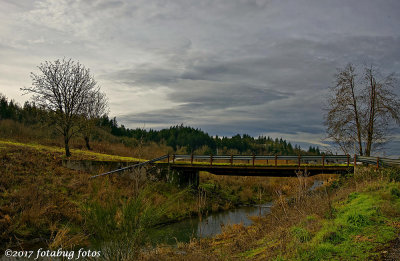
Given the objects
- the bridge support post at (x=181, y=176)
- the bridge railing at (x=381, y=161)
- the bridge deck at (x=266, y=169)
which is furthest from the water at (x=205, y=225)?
the bridge railing at (x=381, y=161)

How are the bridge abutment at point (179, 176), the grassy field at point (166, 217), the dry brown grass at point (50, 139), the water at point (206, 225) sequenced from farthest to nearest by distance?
the dry brown grass at point (50, 139), the bridge abutment at point (179, 176), the water at point (206, 225), the grassy field at point (166, 217)

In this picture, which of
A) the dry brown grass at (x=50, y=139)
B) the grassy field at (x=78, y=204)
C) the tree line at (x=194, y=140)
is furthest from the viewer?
the tree line at (x=194, y=140)

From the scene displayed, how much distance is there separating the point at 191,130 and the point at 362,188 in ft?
339

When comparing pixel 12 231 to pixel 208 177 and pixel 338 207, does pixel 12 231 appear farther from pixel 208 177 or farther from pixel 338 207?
pixel 208 177

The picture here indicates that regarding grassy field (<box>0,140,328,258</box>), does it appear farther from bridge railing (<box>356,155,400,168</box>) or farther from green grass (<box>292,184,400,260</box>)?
bridge railing (<box>356,155,400,168</box>)

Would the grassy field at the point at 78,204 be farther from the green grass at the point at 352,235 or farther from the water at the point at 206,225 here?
the green grass at the point at 352,235

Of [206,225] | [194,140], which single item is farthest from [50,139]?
[194,140]

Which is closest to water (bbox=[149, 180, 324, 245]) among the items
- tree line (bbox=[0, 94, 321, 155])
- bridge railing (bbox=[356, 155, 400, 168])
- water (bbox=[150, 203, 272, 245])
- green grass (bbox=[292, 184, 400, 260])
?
water (bbox=[150, 203, 272, 245])

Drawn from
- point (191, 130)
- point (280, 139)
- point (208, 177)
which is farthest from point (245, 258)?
point (280, 139)

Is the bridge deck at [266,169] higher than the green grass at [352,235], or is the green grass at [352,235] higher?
the bridge deck at [266,169]

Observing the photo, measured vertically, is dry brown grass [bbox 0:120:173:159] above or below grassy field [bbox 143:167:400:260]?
above

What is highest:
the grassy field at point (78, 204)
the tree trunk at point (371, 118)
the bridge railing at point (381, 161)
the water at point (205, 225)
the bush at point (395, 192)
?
the tree trunk at point (371, 118)

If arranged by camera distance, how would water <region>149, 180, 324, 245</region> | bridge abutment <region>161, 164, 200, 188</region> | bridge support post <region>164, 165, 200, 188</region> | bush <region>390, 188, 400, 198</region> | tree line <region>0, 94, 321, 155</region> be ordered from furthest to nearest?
1. tree line <region>0, 94, 321, 155</region>
2. bridge support post <region>164, 165, 200, 188</region>
3. bridge abutment <region>161, 164, 200, 188</region>
4. water <region>149, 180, 324, 245</region>
5. bush <region>390, 188, 400, 198</region>

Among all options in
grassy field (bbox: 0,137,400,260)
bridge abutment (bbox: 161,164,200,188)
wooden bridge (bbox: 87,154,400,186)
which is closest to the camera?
grassy field (bbox: 0,137,400,260)
